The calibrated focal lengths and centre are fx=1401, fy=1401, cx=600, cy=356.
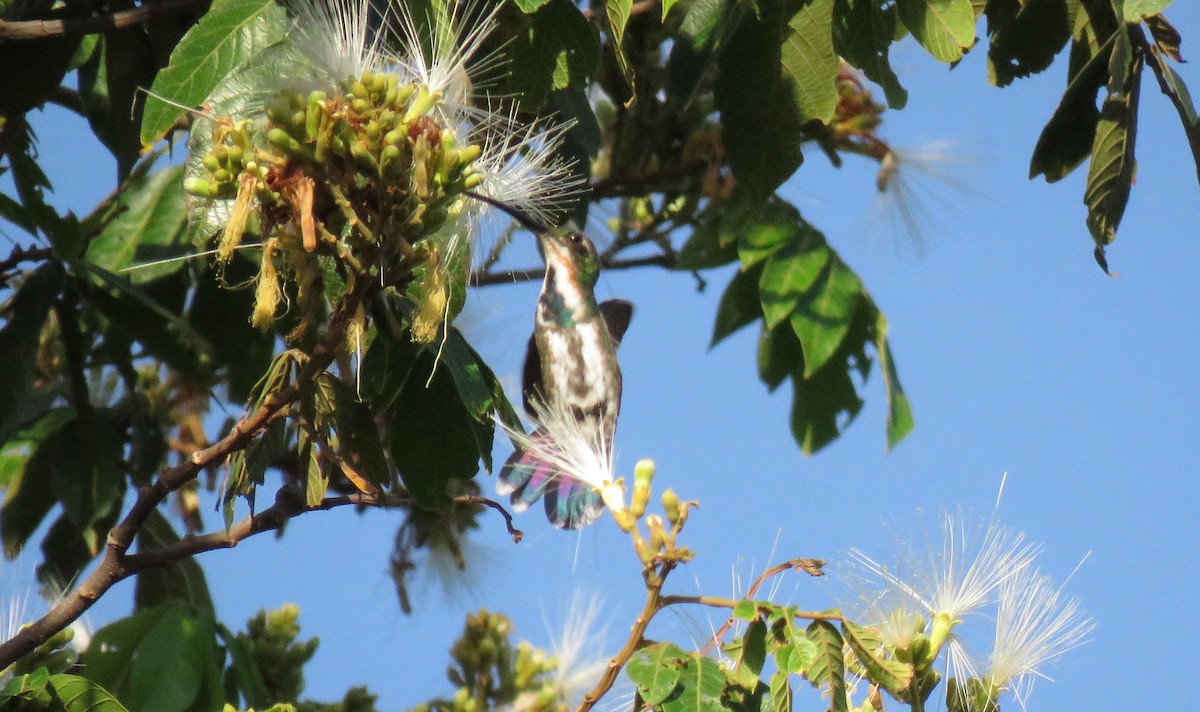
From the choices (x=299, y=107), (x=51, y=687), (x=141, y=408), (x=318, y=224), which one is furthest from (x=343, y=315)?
(x=141, y=408)

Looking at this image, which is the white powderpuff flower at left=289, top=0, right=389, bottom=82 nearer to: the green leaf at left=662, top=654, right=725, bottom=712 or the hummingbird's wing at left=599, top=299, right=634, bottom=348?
the green leaf at left=662, top=654, right=725, bottom=712

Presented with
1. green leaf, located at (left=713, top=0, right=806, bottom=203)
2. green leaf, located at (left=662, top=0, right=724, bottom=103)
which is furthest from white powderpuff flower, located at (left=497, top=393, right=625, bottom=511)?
green leaf, located at (left=662, top=0, right=724, bottom=103)

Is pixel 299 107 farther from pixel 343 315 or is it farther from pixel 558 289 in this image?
pixel 558 289

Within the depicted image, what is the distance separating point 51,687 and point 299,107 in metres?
0.83

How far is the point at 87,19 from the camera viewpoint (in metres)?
2.49

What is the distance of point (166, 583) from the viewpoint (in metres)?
3.02

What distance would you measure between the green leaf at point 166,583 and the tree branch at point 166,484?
1.10 metres

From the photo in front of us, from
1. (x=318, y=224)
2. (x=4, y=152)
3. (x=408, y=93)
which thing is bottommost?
(x=318, y=224)

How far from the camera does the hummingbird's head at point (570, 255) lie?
109 inches

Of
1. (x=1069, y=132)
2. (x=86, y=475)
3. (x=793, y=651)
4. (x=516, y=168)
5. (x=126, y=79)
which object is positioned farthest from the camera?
(x=86, y=475)

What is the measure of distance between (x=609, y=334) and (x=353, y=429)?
0.99 meters

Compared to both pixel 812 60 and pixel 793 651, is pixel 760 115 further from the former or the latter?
pixel 793 651

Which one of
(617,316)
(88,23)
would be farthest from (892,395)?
(88,23)

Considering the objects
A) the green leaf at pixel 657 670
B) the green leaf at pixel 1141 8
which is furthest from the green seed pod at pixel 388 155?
the green leaf at pixel 1141 8
